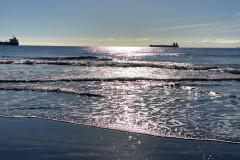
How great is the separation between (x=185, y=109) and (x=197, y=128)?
301cm

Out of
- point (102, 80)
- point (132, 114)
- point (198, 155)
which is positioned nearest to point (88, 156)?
point (198, 155)

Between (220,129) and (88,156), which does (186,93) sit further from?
(88,156)

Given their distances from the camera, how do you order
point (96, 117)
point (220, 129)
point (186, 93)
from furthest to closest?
1. point (186, 93)
2. point (96, 117)
3. point (220, 129)

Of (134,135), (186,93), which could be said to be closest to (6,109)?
(134,135)

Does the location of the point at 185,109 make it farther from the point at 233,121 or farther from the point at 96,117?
the point at 96,117

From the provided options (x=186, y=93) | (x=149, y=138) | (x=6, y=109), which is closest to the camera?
(x=149, y=138)

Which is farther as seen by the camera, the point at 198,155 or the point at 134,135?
the point at 134,135

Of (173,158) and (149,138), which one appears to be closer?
(173,158)

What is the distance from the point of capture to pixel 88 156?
6.29 meters

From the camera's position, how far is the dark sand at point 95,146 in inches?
249

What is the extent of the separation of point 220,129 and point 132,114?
353cm

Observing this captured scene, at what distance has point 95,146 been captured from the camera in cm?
695

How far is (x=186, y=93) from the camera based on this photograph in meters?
16.3

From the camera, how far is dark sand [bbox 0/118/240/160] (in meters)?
6.33
